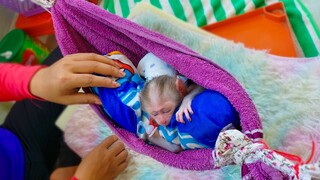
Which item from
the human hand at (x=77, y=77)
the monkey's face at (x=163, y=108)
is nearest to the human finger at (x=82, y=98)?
the human hand at (x=77, y=77)

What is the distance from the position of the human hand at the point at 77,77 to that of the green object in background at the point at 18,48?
21.4 inches

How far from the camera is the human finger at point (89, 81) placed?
58 cm

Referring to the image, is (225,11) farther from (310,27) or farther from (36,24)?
(36,24)

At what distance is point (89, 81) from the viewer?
1.92 ft

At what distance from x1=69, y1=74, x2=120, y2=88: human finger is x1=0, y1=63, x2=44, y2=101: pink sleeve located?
130 millimetres

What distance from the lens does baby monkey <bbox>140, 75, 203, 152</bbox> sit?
58 cm

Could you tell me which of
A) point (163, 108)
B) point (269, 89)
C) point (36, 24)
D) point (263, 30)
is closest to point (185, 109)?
point (163, 108)

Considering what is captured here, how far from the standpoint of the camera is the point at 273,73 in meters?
0.79

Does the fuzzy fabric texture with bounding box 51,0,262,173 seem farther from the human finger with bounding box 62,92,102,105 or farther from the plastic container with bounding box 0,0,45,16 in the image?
the plastic container with bounding box 0,0,45,16

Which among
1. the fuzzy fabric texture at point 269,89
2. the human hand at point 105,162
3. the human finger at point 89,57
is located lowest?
the human hand at point 105,162

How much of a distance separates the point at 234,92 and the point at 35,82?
35cm

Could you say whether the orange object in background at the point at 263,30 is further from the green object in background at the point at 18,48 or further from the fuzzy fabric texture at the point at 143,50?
the green object in background at the point at 18,48

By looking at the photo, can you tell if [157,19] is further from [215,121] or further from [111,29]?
[215,121]

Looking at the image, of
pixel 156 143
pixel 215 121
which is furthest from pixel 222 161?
pixel 156 143
